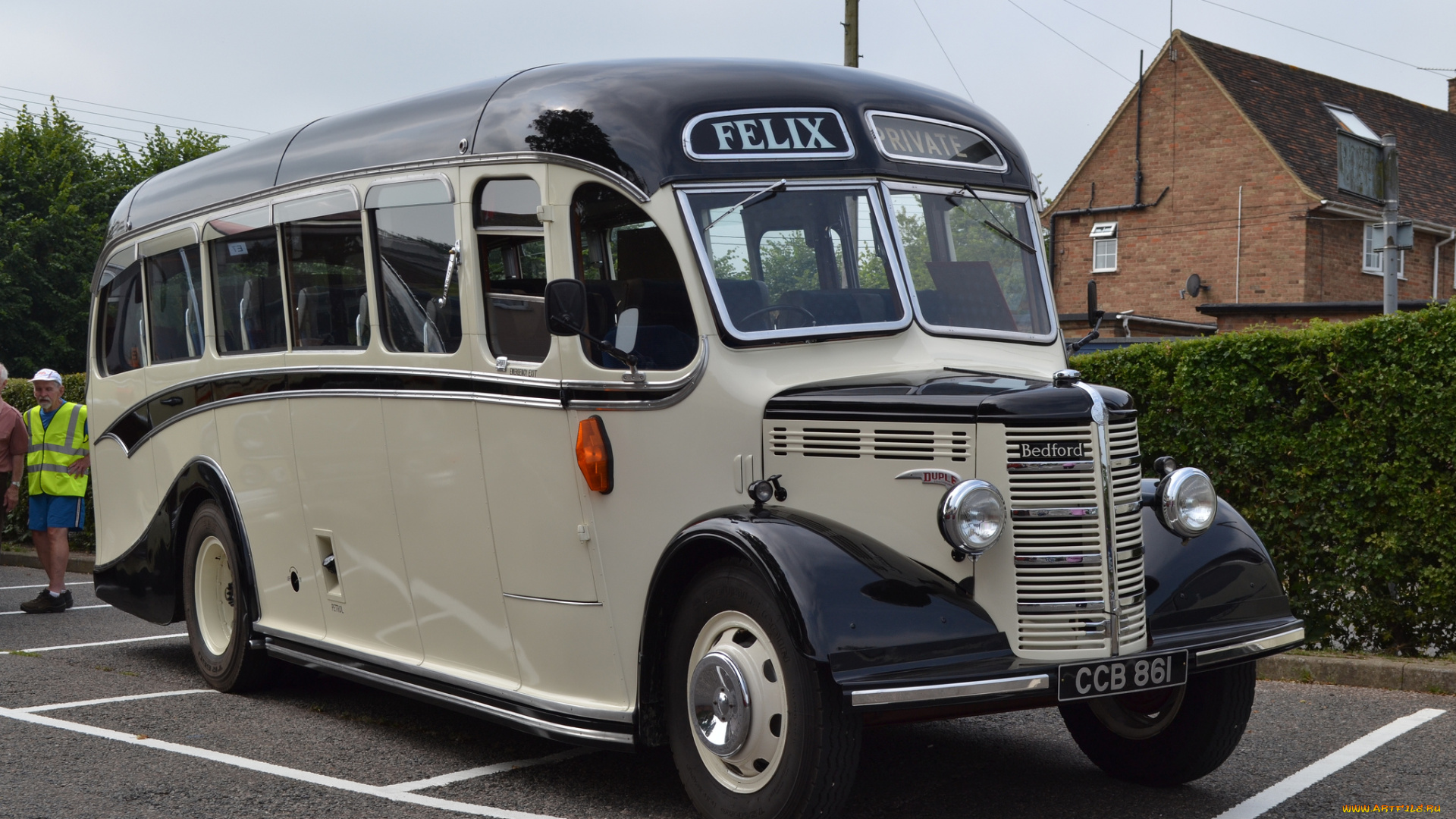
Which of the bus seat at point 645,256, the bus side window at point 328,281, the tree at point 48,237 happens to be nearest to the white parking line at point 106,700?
the bus side window at point 328,281

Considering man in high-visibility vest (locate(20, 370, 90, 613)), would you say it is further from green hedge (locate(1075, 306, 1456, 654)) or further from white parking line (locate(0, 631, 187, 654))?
green hedge (locate(1075, 306, 1456, 654))

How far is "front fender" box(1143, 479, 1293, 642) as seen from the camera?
5047 millimetres

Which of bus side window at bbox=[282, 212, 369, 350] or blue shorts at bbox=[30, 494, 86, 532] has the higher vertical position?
bus side window at bbox=[282, 212, 369, 350]

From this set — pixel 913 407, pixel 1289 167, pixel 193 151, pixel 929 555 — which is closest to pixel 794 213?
pixel 913 407

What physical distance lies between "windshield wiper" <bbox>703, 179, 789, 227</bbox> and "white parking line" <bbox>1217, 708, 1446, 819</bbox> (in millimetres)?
Answer: 2782

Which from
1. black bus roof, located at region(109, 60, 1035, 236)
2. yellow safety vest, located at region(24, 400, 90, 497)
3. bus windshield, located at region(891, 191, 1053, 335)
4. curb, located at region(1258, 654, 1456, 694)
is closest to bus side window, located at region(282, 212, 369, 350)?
black bus roof, located at region(109, 60, 1035, 236)

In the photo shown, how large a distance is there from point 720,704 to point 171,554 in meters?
4.98

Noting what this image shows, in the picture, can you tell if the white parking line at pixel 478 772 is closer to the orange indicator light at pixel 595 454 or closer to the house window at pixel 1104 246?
the orange indicator light at pixel 595 454

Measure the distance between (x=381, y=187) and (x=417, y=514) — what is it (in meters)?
1.50

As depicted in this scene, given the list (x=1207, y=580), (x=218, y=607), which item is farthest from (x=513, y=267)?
(x=218, y=607)

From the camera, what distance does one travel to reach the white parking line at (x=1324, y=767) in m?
5.27

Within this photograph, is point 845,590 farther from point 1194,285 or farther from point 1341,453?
point 1194,285

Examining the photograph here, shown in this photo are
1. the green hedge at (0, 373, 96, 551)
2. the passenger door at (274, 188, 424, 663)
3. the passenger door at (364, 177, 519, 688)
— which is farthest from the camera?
the green hedge at (0, 373, 96, 551)

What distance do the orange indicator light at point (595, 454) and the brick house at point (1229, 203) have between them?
24672 mm
